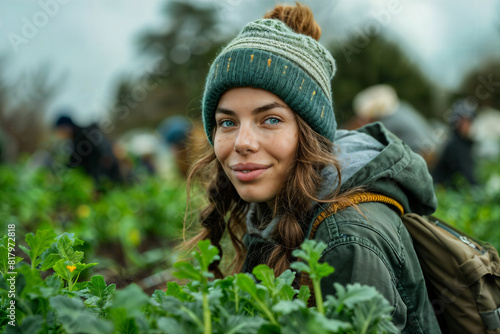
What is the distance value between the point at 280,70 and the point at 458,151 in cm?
588

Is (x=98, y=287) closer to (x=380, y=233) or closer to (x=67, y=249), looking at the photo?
(x=67, y=249)

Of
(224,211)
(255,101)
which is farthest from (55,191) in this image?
Answer: (255,101)

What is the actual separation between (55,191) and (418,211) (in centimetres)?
511

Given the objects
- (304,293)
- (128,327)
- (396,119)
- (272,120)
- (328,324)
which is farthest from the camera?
(396,119)

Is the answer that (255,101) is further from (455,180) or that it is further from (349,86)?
(349,86)

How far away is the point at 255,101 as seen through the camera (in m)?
1.85

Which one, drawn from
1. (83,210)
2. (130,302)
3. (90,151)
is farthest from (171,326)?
(90,151)

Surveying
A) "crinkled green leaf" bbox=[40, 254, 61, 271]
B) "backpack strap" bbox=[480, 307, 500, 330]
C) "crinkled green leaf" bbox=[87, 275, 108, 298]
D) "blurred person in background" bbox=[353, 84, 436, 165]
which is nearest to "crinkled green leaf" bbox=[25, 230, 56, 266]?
"crinkled green leaf" bbox=[40, 254, 61, 271]

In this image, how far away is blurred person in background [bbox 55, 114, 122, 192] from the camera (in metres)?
7.32

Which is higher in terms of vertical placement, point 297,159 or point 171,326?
point 297,159

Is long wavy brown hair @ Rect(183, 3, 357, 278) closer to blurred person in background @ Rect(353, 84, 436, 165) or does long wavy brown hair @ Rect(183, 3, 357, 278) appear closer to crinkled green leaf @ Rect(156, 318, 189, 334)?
crinkled green leaf @ Rect(156, 318, 189, 334)

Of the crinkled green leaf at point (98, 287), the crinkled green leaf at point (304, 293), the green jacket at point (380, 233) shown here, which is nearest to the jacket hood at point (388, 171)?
the green jacket at point (380, 233)

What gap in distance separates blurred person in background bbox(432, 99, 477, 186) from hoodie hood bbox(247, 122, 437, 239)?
5.31 meters

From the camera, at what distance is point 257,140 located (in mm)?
1823
